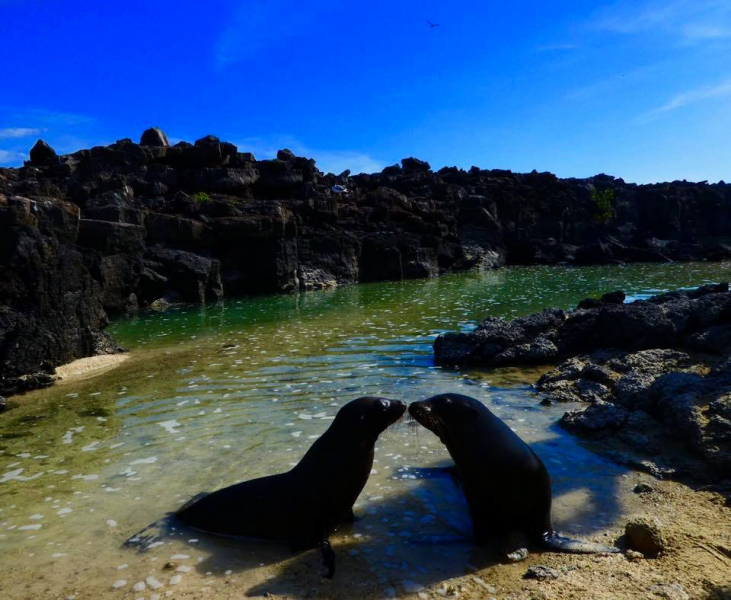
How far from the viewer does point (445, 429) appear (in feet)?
14.2

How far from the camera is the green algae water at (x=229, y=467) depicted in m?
3.84

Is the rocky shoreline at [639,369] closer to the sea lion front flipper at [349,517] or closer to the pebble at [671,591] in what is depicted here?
the pebble at [671,591]

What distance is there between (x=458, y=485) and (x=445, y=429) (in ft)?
3.36

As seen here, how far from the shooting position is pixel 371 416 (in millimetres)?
→ 4430

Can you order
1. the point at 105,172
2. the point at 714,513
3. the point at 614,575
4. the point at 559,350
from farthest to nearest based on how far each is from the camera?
the point at 105,172 → the point at 559,350 → the point at 714,513 → the point at 614,575

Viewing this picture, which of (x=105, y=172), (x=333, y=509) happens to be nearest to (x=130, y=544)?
(x=333, y=509)

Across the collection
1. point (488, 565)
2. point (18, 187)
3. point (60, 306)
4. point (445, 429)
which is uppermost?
point (18, 187)

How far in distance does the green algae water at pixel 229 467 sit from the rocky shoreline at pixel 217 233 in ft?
7.41

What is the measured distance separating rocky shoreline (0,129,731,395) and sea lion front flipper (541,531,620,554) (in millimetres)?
9260

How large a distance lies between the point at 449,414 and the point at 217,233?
2707 centimetres

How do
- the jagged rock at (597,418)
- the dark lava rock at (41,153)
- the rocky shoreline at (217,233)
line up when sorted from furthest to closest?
the dark lava rock at (41,153) → the rocky shoreline at (217,233) → the jagged rock at (597,418)

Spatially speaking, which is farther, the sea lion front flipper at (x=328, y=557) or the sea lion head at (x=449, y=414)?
the sea lion head at (x=449, y=414)

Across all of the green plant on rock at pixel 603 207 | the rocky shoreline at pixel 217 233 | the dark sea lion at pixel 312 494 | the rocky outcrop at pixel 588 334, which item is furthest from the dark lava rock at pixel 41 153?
the green plant on rock at pixel 603 207

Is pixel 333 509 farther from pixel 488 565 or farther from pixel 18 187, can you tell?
pixel 18 187
